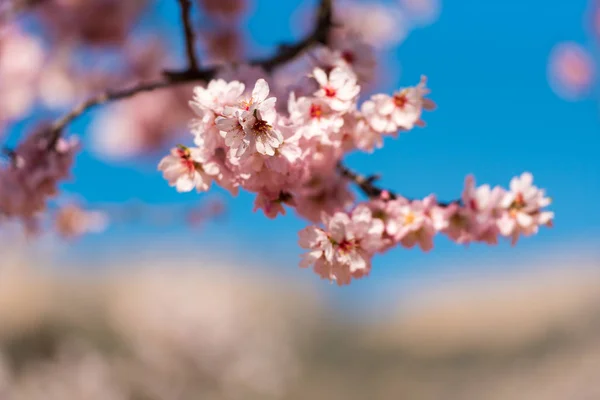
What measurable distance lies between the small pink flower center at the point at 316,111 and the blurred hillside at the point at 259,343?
3748mm

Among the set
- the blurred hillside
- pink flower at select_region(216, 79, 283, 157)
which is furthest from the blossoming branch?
the blurred hillside

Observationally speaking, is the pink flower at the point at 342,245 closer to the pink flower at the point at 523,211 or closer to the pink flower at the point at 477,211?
the pink flower at the point at 477,211

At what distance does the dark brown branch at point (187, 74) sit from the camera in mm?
1785

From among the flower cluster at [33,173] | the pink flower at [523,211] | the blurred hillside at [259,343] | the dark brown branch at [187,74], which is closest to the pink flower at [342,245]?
the pink flower at [523,211]

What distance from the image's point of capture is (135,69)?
220 inches

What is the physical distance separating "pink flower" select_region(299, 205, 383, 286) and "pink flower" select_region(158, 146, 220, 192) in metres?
0.27

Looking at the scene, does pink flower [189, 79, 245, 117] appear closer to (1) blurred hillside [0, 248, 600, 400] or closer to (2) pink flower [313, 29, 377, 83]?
(2) pink flower [313, 29, 377, 83]

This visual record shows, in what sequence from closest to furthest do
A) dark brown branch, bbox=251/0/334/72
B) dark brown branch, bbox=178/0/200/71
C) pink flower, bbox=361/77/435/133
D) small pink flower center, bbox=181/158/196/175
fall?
small pink flower center, bbox=181/158/196/175 → pink flower, bbox=361/77/435/133 → dark brown branch, bbox=178/0/200/71 → dark brown branch, bbox=251/0/334/72

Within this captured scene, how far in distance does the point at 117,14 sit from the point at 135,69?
0.84 m

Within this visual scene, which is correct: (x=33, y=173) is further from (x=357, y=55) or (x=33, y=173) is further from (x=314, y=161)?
(x=357, y=55)

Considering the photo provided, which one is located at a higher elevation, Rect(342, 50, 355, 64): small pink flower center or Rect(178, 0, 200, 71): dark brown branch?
Rect(178, 0, 200, 71): dark brown branch

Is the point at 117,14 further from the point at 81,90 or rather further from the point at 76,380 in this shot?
the point at 76,380

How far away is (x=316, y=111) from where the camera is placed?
4.43ft

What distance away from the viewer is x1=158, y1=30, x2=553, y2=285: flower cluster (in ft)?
4.01
